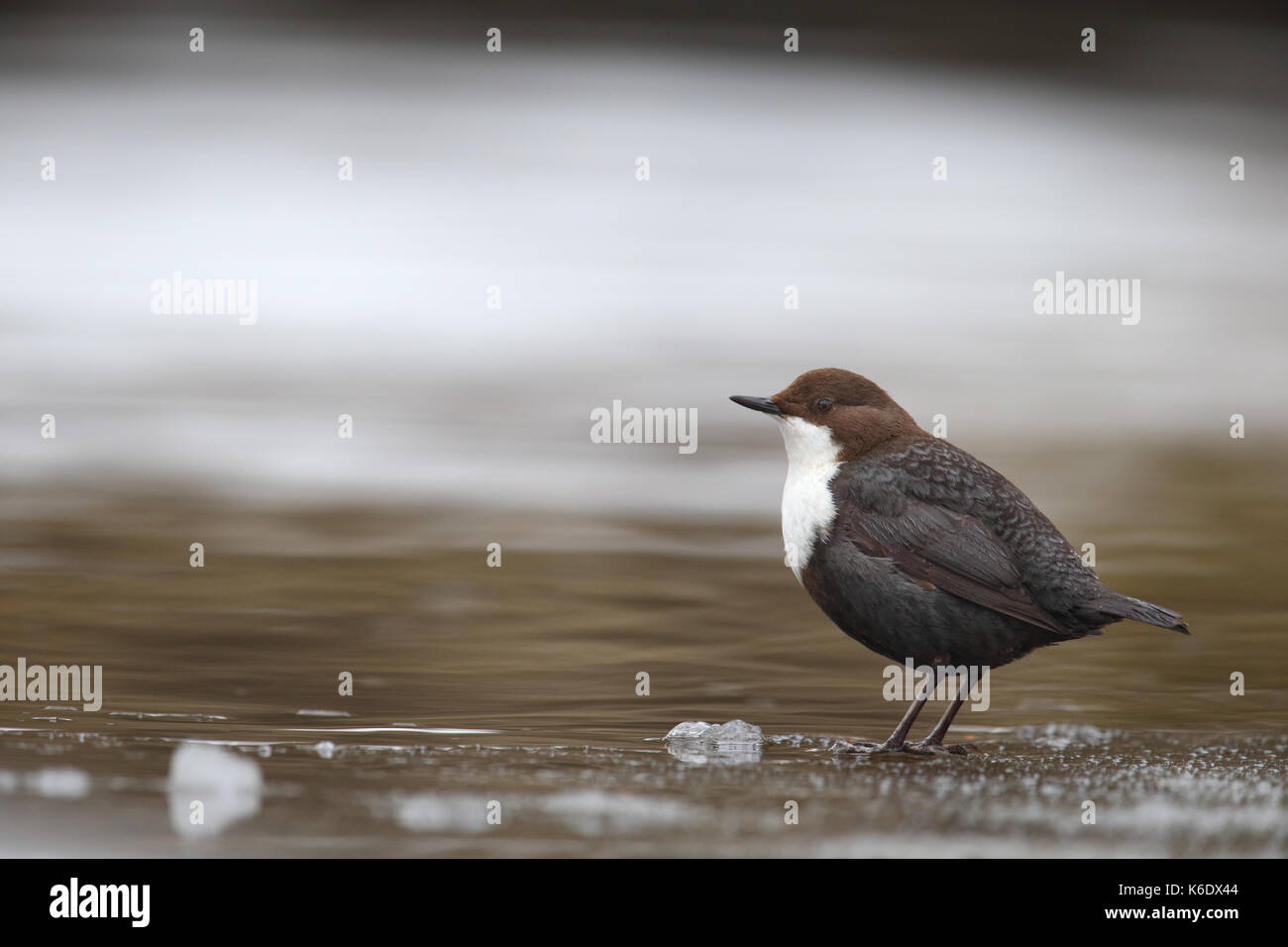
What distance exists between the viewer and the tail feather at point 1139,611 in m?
3.79

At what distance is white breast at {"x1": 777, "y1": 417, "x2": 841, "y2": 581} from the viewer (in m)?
4.16

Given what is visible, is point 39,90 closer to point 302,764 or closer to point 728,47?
point 728,47

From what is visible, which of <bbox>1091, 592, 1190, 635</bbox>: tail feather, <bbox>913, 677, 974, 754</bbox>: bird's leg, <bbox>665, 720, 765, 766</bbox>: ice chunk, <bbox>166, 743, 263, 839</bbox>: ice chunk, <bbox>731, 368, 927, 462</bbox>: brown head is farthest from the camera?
<bbox>731, 368, 927, 462</bbox>: brown head

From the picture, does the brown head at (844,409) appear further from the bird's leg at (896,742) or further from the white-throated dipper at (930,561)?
the bird's leg at (896,742)

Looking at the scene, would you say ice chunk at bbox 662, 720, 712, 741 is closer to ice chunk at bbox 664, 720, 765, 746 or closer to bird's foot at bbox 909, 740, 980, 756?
ice chunk at bbox 664, 720, 765, 746

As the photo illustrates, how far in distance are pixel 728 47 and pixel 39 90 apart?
661 cm

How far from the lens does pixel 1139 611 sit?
3.83 meters

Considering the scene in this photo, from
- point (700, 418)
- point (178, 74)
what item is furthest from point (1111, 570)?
point (178, 74)

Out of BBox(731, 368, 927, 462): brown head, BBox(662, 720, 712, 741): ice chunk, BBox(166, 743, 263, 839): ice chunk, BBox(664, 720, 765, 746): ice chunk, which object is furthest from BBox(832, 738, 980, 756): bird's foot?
BBox(166, 743, 263, 839): ice chunk

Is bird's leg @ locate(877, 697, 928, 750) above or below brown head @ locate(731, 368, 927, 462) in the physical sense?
below

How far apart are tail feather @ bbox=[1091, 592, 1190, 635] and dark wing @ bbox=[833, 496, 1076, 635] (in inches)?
5.7

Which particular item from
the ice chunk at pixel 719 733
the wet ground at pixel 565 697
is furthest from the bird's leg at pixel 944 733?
the ice chunk at pixel 719 733

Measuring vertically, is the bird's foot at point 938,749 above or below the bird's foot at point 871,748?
below

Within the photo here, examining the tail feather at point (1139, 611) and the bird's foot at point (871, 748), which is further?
the bird's foot at point (871, 748)
